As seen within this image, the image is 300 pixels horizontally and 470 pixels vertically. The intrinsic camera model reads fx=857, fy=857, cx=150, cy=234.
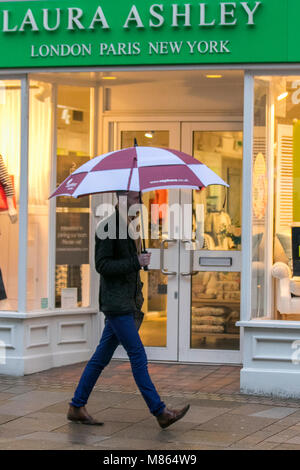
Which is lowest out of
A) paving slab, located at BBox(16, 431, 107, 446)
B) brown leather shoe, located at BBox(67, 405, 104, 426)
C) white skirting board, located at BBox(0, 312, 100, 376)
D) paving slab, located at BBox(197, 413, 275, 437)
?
paving slab, located at BBox(16, 431, 107, 446)

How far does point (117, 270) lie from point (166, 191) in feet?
10.8

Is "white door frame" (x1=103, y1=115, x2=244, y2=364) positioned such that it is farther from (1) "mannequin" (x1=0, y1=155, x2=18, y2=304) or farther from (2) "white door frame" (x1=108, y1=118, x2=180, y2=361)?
(1) "mannequin" (x1=0, y1=155, x2=18, y2=304)

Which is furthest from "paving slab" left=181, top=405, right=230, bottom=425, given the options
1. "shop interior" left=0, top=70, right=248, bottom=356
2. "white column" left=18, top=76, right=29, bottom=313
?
"white column" left=18, top=76, right=29, bottom=313

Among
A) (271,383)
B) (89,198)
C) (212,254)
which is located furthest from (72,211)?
(271,383)

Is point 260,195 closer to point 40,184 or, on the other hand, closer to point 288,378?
point 288,378

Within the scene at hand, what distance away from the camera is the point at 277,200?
8.57m

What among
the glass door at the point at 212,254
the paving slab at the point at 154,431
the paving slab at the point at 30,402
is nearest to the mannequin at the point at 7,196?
the paving slab at the point at 30,402

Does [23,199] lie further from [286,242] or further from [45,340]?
[286,242]

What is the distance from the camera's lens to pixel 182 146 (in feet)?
31.2

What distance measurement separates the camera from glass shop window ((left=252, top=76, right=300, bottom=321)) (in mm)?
8375

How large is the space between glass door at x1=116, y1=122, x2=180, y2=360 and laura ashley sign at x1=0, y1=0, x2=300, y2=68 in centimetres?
138
